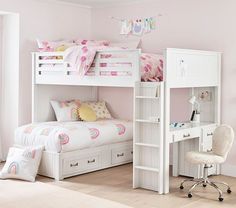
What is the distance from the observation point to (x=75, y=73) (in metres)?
5.08

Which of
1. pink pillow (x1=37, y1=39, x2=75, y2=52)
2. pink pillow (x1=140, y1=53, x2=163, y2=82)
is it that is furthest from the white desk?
pink pillow (x1=37, y1=39, x2=75, y2=52)

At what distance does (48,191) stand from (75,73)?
1536 mm

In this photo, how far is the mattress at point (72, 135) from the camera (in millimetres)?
4719

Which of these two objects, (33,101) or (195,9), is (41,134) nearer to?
(33,101)

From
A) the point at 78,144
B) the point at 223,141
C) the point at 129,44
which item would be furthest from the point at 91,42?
the point at 223,141

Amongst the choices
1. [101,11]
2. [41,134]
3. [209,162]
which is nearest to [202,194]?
[209,162]

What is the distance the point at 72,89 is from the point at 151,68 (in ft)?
6.19

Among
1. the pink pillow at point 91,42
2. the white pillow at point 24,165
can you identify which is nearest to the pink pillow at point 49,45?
the pink pillow at point 91,42

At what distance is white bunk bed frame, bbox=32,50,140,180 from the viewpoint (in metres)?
4.56

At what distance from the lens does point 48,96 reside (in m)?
5.87

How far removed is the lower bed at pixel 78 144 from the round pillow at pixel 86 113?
0.65 ft

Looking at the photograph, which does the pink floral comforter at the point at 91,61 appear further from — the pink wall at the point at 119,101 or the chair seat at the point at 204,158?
the pink wall at the point at 119,101

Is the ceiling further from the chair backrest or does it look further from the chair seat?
the chair seat

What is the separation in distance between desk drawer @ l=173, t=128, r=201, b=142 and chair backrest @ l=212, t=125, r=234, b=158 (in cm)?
30
